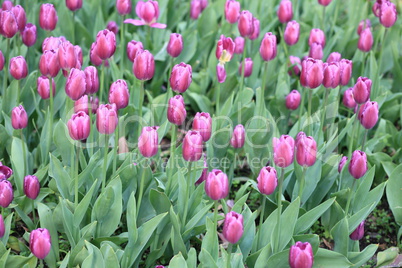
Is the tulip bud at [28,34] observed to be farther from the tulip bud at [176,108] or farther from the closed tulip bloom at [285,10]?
the closed tulip bloom at [285,10]

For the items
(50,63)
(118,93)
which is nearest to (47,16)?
(50,63)

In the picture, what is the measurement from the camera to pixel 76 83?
2213mm

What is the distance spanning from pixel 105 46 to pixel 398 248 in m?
1.56

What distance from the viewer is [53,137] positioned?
2.62 metres

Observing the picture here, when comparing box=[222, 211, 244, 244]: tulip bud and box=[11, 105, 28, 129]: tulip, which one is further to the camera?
box=[11, 105, 28, 129]: tulip

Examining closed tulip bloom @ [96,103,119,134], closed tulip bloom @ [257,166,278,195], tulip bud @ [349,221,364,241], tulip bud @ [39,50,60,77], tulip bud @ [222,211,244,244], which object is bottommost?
tulip bud @ [349,221,364,241]

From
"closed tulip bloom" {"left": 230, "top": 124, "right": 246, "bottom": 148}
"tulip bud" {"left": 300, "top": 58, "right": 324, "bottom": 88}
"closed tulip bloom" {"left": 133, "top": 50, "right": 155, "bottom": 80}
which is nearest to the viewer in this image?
"closed tulip bloom" {"left": 133, "top": 50, "right": 155, "bottom": 80}

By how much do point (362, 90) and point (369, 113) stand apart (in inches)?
4.6

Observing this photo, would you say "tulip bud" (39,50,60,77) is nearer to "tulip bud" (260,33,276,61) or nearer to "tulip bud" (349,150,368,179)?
"tulip bud" (260,33,276,61)

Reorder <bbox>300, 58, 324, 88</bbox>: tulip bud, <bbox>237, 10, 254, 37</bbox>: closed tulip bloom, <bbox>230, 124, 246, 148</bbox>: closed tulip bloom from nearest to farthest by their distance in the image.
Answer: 1. <bbox>300, 58, 324, 88</bbox>: tulip bud
2. <bbox>230, 124, 246, 148</bbox>: closed tulip bloom
3. <bbox>237, 10, 254, 37</bbox>: closed tulip bloom

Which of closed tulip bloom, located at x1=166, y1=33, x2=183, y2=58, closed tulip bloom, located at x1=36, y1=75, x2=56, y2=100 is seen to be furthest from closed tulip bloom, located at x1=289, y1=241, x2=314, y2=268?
closed tulip bloom, located at x1=36, y1=75, x2=56, y2=100

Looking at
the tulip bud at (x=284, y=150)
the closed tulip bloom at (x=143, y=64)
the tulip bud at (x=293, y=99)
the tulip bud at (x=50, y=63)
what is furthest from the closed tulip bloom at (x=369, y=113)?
the tulip bud at (x=50, y=63)

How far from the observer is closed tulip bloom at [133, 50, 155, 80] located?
7.59ft

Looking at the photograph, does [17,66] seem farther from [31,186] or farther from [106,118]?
[106,118]
